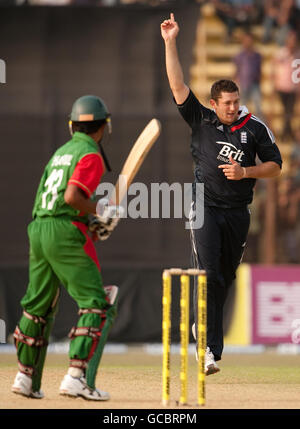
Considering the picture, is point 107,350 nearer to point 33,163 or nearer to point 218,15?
point 33,163

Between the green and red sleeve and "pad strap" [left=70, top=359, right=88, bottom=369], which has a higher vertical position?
the green and red sleeve

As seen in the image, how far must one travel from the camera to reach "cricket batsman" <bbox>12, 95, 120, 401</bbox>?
5.34 meters

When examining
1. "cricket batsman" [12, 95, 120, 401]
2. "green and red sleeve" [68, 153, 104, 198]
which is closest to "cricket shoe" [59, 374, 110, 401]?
"cricket batsman" [12, 95, 120, 401]

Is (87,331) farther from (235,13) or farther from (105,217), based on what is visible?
(235,13)

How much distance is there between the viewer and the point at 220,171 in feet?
21.7

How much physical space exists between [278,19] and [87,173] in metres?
9.77

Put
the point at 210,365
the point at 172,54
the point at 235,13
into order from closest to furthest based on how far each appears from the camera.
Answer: the point at 210,365 → the point at 172,54 → the point at 235,13

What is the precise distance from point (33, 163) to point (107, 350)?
2280mm

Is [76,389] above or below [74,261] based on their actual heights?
below

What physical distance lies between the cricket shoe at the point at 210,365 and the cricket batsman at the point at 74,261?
1004 mm

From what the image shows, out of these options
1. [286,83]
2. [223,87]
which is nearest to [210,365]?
[223,87]

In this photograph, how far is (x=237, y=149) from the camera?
21.8ft

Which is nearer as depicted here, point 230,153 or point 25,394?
point 25,394

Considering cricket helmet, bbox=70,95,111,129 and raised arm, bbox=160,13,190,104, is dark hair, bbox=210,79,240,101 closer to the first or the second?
raised arm, bbox=160,13,190,104
